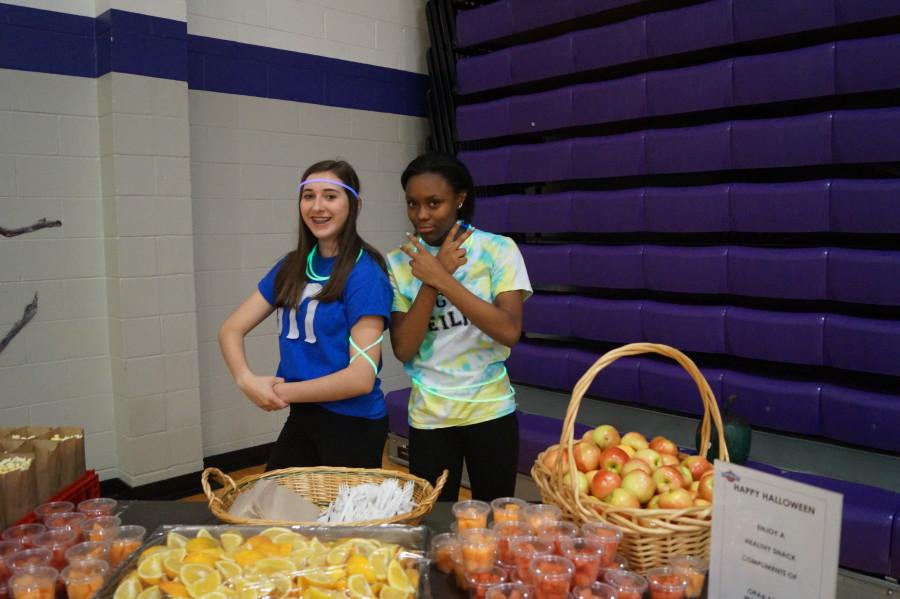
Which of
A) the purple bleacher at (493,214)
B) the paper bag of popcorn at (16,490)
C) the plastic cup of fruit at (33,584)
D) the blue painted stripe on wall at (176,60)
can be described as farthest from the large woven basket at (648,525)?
the blue painted stripe on wall at (176,60)

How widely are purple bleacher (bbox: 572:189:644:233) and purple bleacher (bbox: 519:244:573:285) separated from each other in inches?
6.4

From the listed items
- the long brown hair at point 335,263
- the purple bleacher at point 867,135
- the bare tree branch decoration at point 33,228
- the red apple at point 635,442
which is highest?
the purple bleacher at point 867,135

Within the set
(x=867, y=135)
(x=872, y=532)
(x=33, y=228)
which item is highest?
(x=867, y=135)

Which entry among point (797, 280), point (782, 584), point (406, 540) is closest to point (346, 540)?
point (406, 540)

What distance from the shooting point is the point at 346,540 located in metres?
1.23

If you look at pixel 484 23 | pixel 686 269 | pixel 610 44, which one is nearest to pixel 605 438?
pixel 686 269

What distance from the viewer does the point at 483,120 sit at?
175 inches

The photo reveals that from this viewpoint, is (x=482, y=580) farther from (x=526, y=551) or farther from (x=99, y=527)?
(x=99, y=527)

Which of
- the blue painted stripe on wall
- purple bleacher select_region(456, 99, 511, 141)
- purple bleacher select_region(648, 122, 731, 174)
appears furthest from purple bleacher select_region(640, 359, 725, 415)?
the blue painted stripe on wall

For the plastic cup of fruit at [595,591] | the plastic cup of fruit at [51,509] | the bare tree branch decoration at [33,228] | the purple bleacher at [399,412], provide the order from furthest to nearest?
the purple bleacher at [399,412] < the bare tree branch decoration at [33,228] < the plastic cup of fruit at [51,509] < the plastic cup of fruit at [595,591]

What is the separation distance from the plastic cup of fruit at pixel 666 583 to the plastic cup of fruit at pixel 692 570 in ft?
0.04

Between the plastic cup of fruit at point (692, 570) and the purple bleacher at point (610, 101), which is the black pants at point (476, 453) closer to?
the plastic cup of fruit at point (692, 570)

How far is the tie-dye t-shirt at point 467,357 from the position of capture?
5.94ft

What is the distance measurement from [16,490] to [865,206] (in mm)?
3103
